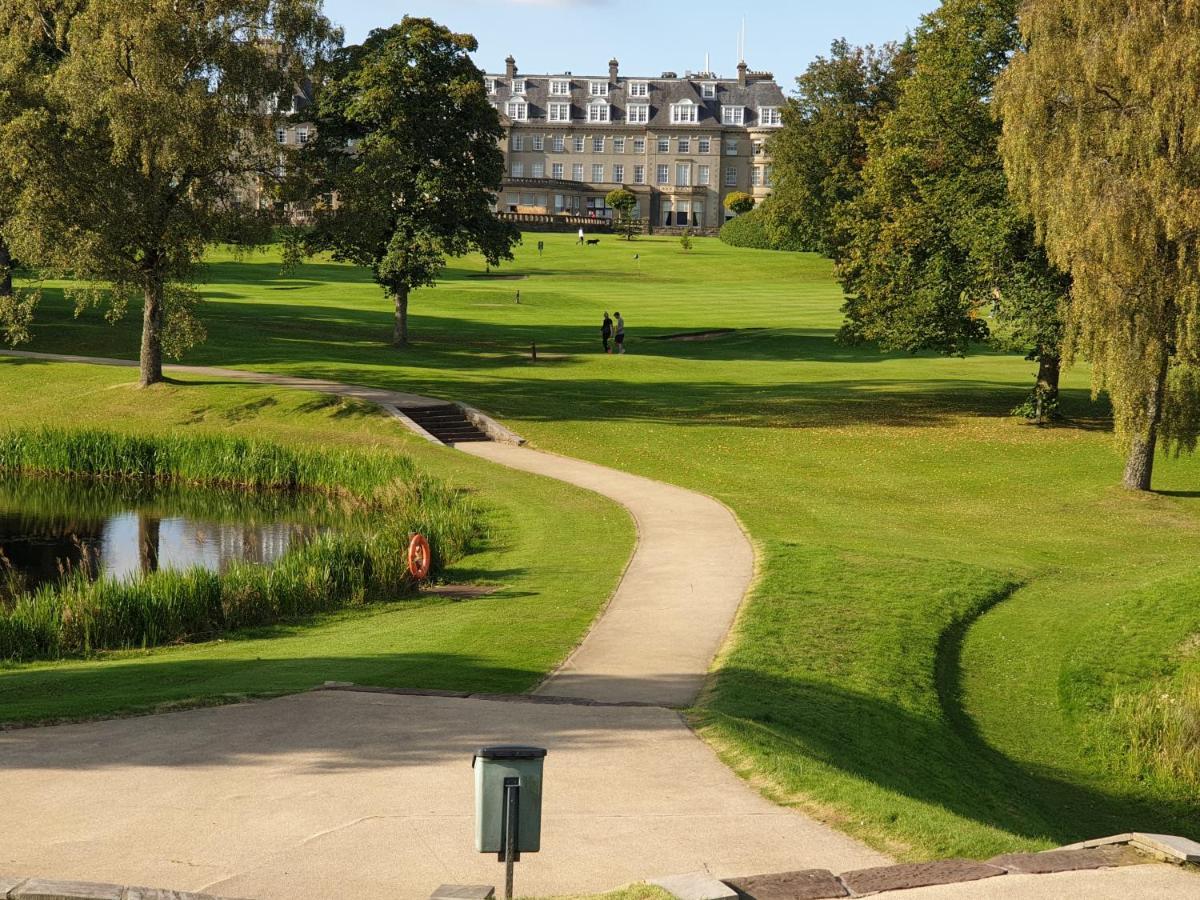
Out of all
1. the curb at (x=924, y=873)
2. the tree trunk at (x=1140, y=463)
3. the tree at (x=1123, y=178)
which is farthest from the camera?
the tree trunk at (x=1140, y=463)

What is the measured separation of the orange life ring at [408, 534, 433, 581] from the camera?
933 inches

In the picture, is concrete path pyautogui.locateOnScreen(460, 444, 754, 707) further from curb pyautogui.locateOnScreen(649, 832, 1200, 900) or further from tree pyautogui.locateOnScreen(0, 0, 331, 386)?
tree pyautogui.locateOnScreen(0, 0, 331, 386)

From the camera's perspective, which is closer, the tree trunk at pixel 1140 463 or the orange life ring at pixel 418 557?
the orange life ring at pixel 418 557

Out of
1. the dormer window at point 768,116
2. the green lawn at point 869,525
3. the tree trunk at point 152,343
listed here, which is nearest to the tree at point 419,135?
the green lawn at point 869,525

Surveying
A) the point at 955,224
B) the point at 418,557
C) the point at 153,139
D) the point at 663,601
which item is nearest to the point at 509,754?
the point at 663,601

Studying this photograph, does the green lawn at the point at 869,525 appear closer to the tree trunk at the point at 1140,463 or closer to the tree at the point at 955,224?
the tree trunk at the point at 1140,463

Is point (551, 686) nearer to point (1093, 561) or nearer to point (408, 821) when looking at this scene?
point (408, 821)

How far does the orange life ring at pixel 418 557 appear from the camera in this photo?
2370cm

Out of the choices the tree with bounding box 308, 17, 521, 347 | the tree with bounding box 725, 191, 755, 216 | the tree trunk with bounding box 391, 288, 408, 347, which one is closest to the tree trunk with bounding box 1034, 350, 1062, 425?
the tree with bounding box 308, 17, 521, 347

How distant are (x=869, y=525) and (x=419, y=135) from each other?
28.7 meters

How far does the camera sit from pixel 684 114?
142 metres

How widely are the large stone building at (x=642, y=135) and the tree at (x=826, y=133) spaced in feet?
202

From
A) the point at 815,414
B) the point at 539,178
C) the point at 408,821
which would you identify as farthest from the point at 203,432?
the point at 539,178

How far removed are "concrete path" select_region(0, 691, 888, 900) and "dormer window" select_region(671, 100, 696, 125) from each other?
132511mm
